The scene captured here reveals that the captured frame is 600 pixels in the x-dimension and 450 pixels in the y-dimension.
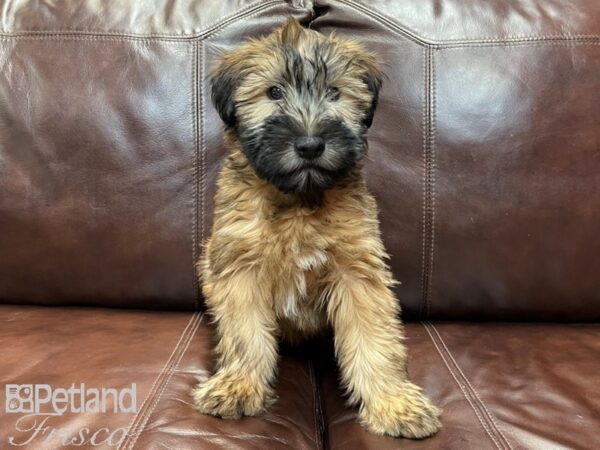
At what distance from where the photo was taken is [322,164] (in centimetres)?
128

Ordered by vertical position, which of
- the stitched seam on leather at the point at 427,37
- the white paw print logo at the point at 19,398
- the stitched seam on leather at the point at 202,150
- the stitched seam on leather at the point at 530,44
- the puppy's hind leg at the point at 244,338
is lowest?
the white paw print logo at the point at 19,398

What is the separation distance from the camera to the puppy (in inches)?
52.4

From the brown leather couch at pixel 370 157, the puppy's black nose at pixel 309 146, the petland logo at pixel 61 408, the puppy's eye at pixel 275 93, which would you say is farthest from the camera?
the brown leather couch at pixel 370 157

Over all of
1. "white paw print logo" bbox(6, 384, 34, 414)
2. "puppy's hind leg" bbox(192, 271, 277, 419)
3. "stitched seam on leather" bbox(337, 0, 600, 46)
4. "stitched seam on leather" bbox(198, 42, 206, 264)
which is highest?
"stitched seam on leather" bbox(337, 0, 600, 46)

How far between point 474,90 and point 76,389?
1277mm

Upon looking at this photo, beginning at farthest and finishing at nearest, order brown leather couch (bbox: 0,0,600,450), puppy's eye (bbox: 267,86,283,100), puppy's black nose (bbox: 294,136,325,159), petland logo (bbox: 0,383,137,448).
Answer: brown leather couch (bbox: 0,0,600,450), puppy's eye (bbox: 267,86,283,100), puppy's black nose (bbox: 294,136,325,159), petland logo (bbox: 0,383,137,448)

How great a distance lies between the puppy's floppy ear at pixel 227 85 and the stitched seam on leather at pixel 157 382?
56 cm

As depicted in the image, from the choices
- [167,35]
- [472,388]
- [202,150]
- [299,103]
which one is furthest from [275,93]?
[472,388]

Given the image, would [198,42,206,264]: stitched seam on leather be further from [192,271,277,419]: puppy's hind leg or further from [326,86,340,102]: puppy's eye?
[326,86,340,102]: puppy's eye

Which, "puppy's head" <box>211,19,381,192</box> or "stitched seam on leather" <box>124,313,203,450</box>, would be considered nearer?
"stitched seam on leather" <box>124,313,203,450</box>

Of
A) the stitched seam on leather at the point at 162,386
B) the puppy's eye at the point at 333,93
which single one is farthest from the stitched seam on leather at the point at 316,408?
the puppy's eye at the point at 333,93

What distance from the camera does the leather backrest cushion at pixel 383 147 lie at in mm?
1728

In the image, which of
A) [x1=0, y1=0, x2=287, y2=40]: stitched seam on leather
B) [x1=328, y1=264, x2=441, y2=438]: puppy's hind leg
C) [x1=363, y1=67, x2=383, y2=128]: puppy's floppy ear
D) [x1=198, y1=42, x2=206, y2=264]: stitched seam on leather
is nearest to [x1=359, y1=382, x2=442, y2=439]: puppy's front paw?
[x1=328, y1=264, x2=441, y2=438]: puppy's hind leg

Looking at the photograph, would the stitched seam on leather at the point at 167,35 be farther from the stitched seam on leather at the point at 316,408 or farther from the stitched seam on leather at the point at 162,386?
the stitched seam on leather at the point at 316,408
